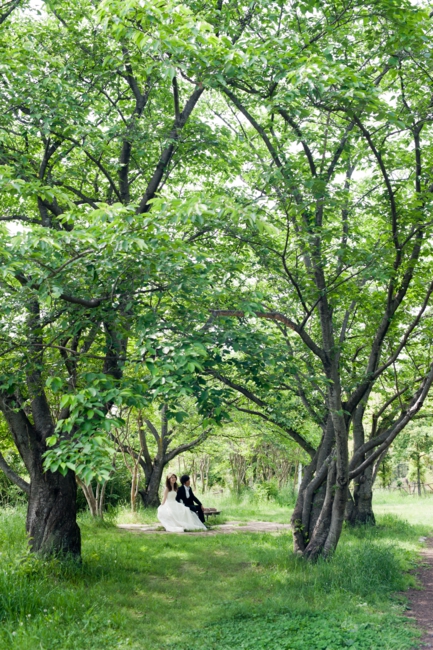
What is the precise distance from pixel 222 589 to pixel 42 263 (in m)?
5.38

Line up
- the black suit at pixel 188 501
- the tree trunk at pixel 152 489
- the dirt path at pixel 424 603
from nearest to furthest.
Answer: the dirt path at pixel 424 603, the black suit at pixel 188 501, the tree trunk at pixel 152 489

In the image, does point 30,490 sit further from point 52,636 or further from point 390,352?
point 390,352

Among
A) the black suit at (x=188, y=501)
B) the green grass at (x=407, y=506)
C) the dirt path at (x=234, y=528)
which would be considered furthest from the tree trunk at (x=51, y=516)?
the green grass at (x=407, y=506)

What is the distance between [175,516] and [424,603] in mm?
8387

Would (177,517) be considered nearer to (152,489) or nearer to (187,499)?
(187,499)

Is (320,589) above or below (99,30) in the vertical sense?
below

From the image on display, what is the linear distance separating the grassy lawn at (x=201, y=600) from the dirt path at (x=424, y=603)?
0.16 metres

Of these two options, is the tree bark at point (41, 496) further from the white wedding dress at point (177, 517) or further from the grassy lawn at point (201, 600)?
the white wedding dress at point (177, 517)

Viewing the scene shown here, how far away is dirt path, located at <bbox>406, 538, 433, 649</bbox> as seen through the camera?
5.94 metres

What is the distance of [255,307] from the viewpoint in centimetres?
551

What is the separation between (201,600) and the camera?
747 cm

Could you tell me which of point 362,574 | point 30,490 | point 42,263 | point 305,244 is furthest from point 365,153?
point 30,490

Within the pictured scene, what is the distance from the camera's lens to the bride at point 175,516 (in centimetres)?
1448

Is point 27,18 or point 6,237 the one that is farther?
point 27,18
